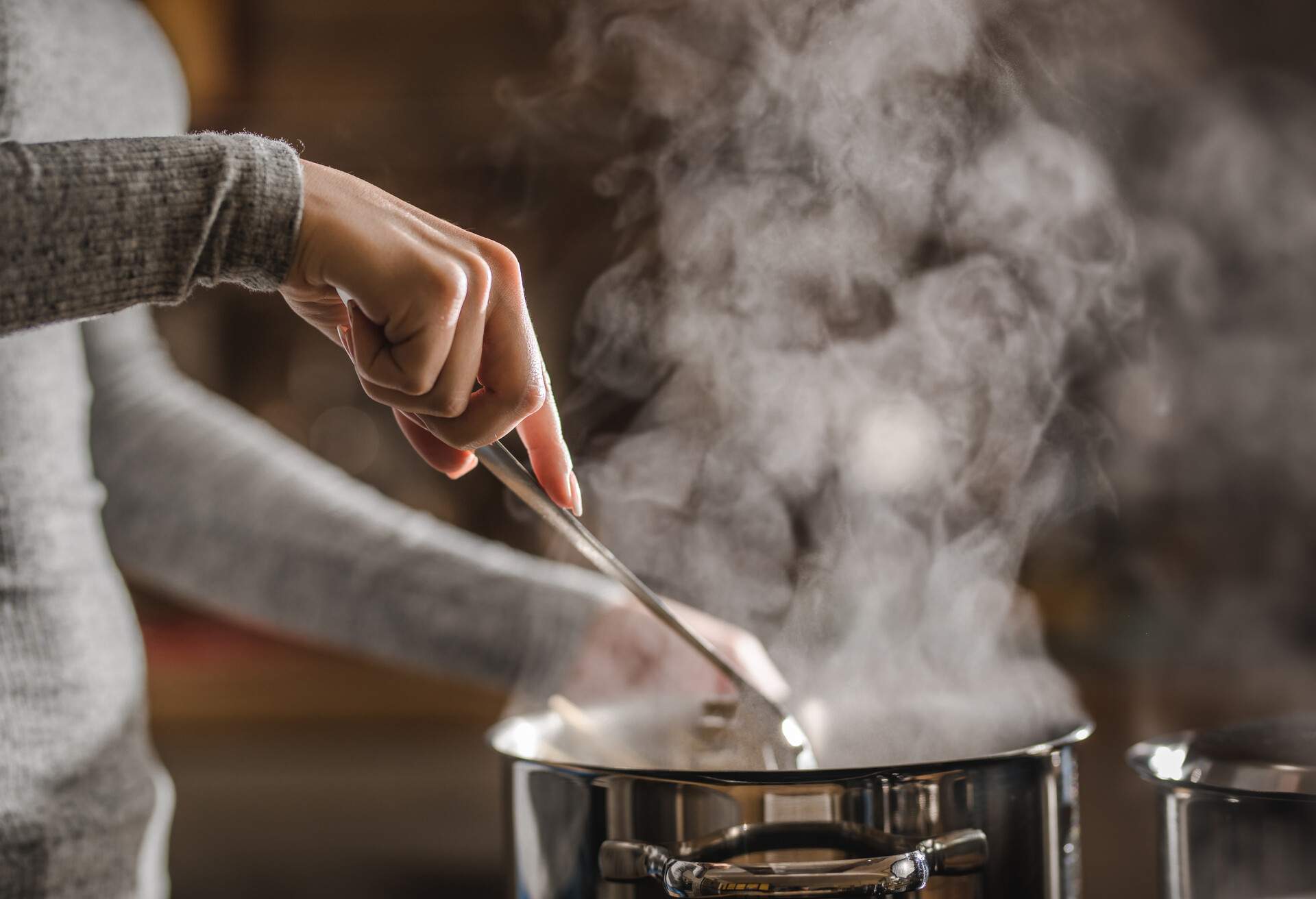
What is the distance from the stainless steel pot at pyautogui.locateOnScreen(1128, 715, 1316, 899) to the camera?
363 mm

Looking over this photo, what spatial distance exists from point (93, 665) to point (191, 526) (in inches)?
6.6

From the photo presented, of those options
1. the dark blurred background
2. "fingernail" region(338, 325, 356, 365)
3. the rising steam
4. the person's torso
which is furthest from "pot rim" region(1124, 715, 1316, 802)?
the dark blurred background

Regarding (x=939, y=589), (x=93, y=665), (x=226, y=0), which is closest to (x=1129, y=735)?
(x=939, y=589)

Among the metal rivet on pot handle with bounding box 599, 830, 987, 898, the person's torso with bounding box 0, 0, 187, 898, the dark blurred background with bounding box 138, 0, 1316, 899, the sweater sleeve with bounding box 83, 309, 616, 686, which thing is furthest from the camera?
the dark blurred background with bounding box 138, 0, 1316, 899

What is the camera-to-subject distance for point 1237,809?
1.22 ft

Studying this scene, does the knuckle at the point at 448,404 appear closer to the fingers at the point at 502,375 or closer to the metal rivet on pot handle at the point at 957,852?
the fingers at the point at 502,375

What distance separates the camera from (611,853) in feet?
1.25

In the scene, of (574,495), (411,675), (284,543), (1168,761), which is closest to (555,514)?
(574,495)

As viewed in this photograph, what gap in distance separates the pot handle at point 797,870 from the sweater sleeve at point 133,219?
244mm

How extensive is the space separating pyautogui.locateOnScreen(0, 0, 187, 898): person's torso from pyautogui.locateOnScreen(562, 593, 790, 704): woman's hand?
0.89 ft

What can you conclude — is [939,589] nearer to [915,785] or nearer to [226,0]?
[915,785]

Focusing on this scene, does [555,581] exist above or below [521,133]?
below

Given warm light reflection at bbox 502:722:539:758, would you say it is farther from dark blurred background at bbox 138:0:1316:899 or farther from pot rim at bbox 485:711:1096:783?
dark blurred background at bbox 138:0:1316:899

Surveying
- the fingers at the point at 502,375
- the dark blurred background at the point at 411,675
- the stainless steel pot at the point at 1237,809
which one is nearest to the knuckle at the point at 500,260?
the fingers at the point at 502,375
